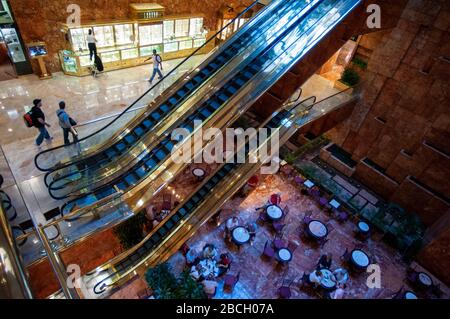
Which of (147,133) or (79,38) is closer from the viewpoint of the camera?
(147,133)

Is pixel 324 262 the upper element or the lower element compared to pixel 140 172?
lower

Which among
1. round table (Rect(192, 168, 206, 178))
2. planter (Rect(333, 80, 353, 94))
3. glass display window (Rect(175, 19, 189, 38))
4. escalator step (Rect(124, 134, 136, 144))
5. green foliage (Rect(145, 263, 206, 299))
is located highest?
glass display window (Rect(175, 19, 189, 38))

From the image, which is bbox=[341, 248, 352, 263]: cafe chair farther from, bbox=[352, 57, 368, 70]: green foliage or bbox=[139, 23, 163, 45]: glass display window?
bbox=[139, 23, 163, 45]: glass display window

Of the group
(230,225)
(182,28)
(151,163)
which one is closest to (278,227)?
(230,225)

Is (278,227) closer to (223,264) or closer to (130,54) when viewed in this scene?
(223,264)

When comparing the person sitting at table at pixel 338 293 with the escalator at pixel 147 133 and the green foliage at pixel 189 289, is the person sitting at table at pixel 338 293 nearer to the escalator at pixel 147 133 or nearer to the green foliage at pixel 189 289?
the green foliage at pixel 189 289

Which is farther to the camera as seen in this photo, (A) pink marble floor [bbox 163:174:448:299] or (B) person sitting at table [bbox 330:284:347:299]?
(A) pink marble floor [bbox 163:174:448:299]

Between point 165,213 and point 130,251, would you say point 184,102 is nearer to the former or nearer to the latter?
point 165,213

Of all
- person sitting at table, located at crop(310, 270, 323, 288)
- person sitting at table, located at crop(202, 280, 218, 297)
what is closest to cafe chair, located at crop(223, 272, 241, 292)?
person sitting at table, located at crop(202, 280, 218, 297)
